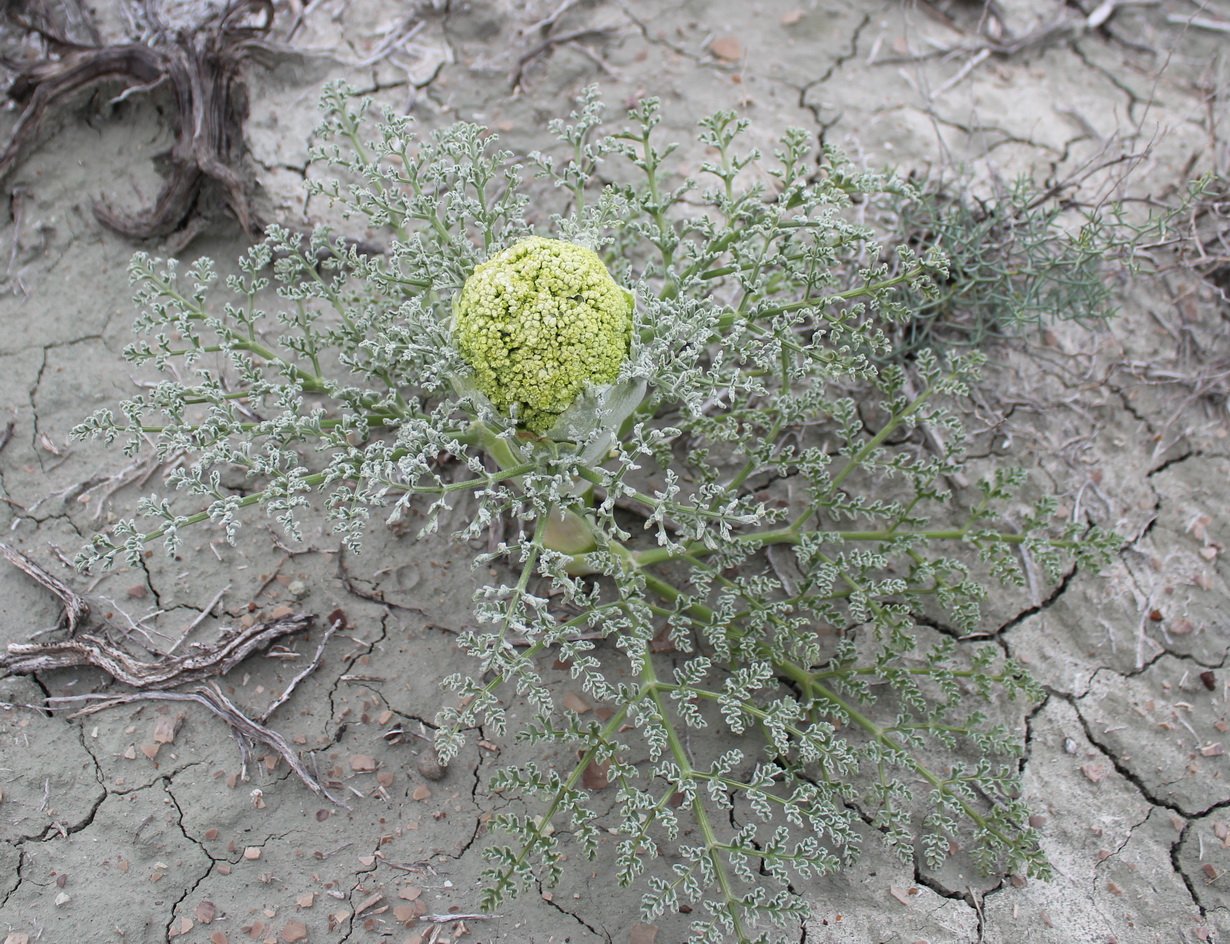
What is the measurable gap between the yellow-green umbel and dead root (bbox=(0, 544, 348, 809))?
49.8 inches

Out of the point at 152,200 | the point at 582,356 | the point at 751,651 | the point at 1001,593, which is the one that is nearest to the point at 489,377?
the point at 582,356

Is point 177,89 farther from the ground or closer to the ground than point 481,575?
farther from the ground

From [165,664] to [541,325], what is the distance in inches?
68.7

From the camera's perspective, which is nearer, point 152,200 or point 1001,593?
point 1001,593

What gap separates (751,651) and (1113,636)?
1445mm

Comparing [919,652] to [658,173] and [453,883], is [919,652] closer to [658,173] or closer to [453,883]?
[453,883]

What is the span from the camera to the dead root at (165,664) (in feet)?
9.23

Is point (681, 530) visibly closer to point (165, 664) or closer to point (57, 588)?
point (165, 664)

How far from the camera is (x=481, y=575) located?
10.3 ft

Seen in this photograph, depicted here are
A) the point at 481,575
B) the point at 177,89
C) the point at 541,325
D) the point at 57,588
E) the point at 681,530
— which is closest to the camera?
the point at 541,325

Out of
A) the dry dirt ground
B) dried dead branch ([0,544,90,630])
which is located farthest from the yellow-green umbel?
dried dead branch ([0,544,90,630])

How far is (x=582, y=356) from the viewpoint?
2355 millimetres

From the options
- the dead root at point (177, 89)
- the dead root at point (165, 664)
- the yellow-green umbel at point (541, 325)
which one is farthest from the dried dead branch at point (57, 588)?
the yellow-green umbel at point (541, 325)

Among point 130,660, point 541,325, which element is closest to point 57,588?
point 130,660
